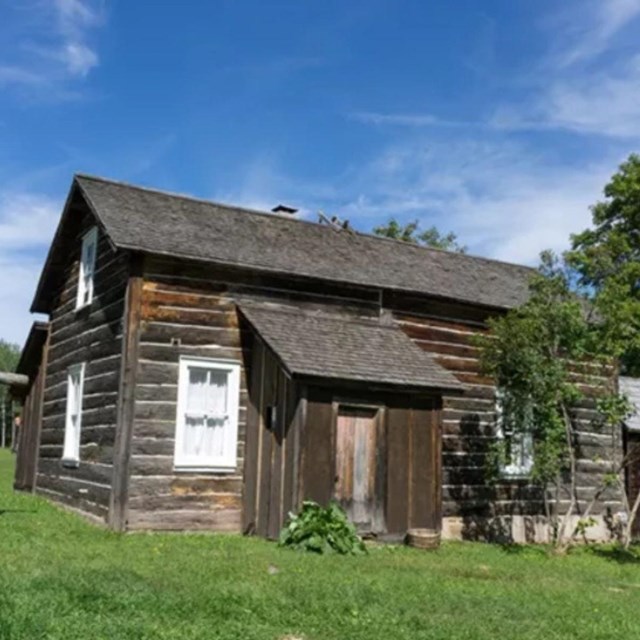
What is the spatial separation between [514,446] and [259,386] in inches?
244

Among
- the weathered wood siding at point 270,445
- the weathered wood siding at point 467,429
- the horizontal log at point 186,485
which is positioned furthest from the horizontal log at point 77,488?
the weathered wood siding at point 467,429

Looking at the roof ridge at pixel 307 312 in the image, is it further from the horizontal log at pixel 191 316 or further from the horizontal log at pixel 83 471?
the horizontal log at pixel 83 471

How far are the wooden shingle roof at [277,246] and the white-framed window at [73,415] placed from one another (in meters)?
3.56

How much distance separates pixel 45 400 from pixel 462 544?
10.6m

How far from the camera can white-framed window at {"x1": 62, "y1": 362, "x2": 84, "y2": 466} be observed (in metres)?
16.6

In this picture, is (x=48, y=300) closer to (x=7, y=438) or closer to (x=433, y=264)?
(x=433, y=264)

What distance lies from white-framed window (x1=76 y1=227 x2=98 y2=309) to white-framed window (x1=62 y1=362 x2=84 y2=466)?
1490 mm

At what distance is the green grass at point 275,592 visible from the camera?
7.09m

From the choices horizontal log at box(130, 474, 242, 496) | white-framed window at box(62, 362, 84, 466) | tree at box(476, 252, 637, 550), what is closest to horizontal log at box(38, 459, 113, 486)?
white-framed window at box(62, 362, 84, 466)

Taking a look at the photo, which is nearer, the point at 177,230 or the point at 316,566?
the point at 316,566

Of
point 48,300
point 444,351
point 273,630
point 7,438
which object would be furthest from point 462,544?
point 7,438

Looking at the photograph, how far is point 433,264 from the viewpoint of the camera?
19750 millimetres

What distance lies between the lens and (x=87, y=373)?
54.1 ft

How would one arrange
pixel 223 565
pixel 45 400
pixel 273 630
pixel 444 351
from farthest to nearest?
pixel 45 400
pixel 444 351
pixel 223 565
pixel 273 630
